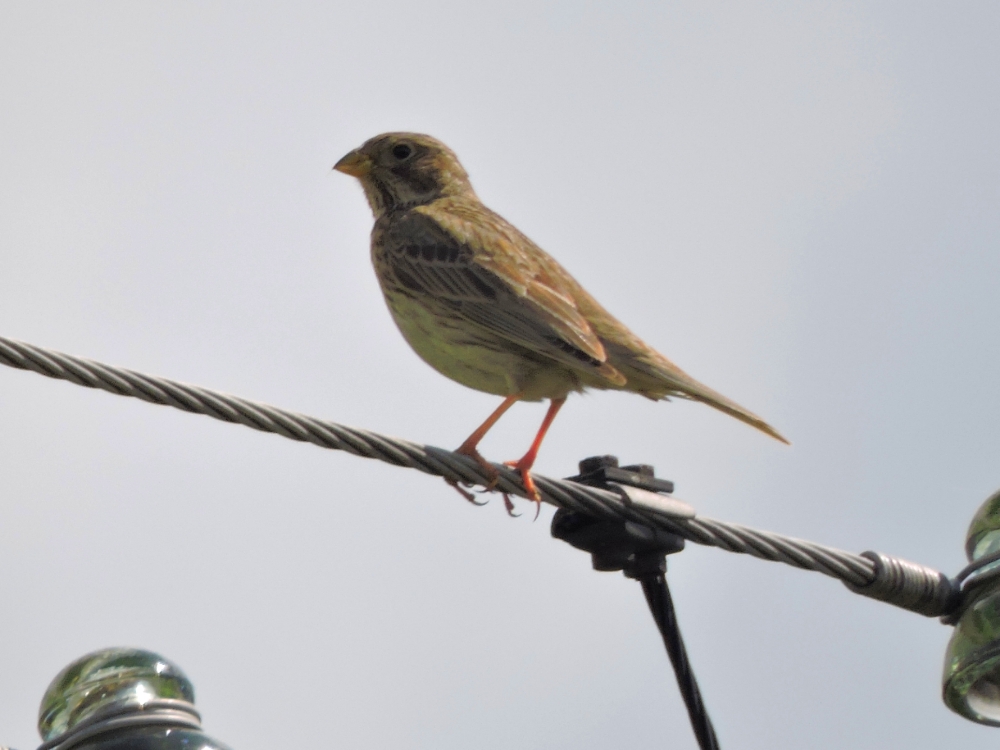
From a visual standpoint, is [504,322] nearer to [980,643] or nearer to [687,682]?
[687,682]

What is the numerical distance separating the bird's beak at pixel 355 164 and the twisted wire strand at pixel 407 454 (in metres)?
4.12

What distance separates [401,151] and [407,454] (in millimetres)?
5078

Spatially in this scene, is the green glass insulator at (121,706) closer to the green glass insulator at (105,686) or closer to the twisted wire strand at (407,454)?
the green glass insulator at (105,686)

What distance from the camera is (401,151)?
385 inches

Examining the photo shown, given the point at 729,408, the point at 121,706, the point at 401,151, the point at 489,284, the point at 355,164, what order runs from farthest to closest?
the point at 401,151 → the point at 355,164 → the point at 489,284 → the point at 729,408 → the point at 121,706

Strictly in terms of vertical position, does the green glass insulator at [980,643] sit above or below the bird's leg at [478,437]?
below

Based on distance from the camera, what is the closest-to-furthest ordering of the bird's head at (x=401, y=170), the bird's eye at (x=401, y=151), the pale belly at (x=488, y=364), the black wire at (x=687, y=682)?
the black wire at (x=687, y=682)
the pale belly at (x=488, y=364)
the bird's head at (x=401, y=170)
the bird's eye at (x=401, y=151)

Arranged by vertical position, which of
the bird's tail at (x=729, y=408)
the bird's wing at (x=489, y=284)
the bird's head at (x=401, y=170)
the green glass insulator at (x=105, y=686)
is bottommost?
the green glass insulator at (x=105, y=686)

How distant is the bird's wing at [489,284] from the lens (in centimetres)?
740

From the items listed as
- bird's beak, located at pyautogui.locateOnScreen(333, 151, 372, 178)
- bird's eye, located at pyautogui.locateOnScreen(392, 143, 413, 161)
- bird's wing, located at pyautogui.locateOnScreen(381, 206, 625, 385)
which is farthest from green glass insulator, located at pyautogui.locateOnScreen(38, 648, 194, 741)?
bird's eye, located at pyautogui.locateOnScreen(392, 143, 413, 161)

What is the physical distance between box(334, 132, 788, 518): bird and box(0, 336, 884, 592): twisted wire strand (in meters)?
1.43

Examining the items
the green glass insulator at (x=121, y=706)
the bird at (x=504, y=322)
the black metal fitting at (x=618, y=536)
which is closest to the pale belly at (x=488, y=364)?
the bird at (x=504, y=322)

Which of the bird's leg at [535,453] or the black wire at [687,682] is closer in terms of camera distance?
the black wire at [687,682]

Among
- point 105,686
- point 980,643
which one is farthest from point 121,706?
point 980,643
